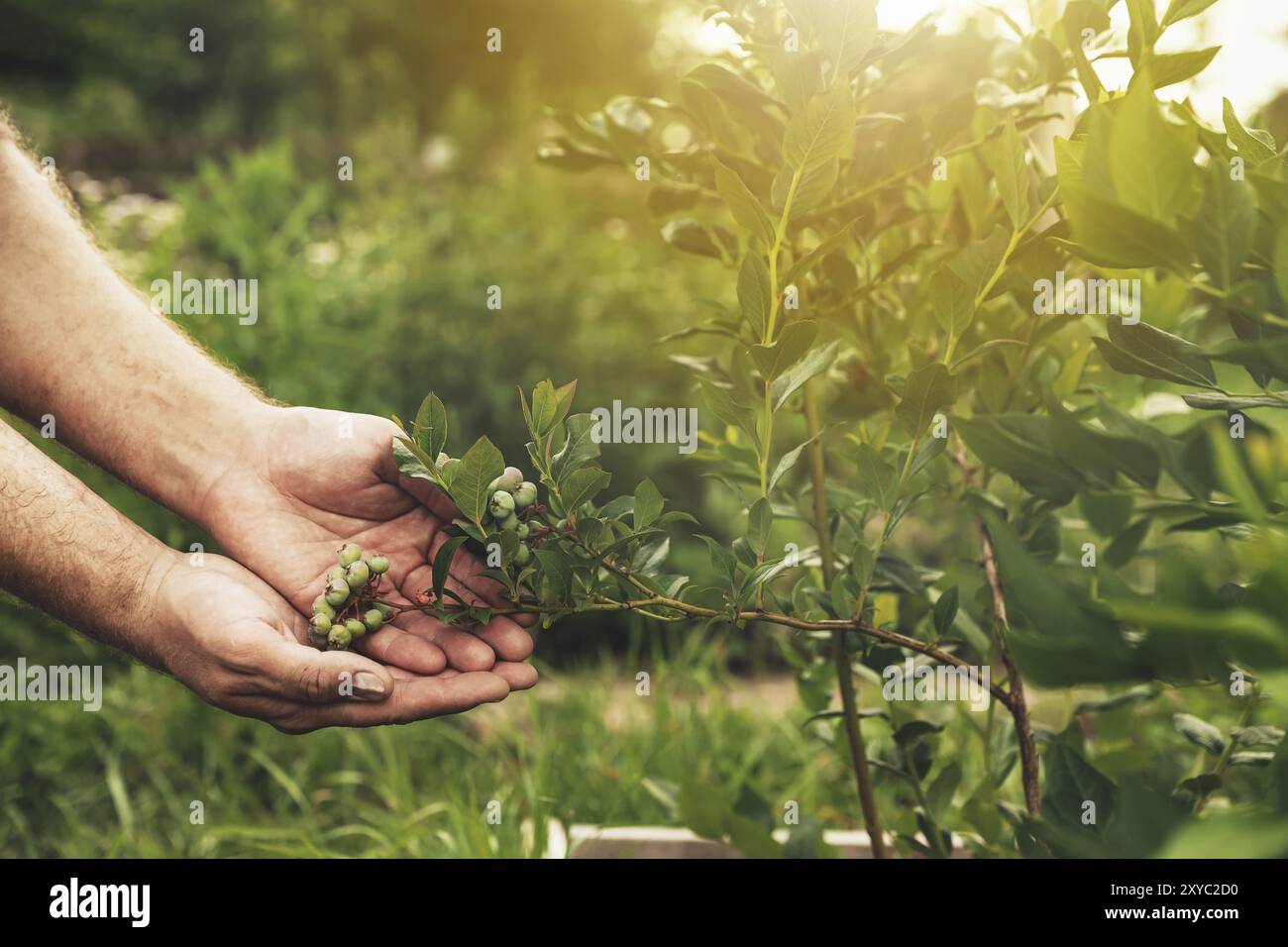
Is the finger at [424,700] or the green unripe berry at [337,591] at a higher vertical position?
the green unripe berry at [337,591]

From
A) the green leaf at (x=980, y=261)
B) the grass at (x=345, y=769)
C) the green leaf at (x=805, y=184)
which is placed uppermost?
the green leaf at (x=805, y=184)

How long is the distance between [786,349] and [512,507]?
295 mm

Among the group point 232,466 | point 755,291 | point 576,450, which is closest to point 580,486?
point 576,450

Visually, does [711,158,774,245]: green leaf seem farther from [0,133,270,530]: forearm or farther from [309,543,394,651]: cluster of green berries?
[0,133,270,530]: forearm

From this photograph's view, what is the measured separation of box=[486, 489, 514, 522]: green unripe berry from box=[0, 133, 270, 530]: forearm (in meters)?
0.55

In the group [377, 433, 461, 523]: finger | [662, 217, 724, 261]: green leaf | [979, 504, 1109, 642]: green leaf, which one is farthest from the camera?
[662, 217, 724, 261]: green leaf

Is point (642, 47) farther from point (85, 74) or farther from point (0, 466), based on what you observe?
point (0, 466)

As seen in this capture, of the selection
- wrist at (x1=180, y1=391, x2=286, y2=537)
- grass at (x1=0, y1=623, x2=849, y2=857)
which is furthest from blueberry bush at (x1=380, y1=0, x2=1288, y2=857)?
grass at (x1=0, y1=623, x2=849, y2=857)

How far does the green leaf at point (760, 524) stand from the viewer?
2.98ft

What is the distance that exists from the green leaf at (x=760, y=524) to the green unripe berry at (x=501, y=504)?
0.22m

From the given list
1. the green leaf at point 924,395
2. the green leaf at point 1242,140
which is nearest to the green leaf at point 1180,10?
the green leaf at point 1242,140

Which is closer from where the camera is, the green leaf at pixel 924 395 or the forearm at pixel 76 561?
the green leaf at pixel 924 395

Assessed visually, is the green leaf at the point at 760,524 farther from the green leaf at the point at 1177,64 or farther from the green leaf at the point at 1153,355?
the green leaf at the point at 1177,64

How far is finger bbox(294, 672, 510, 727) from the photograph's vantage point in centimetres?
101
